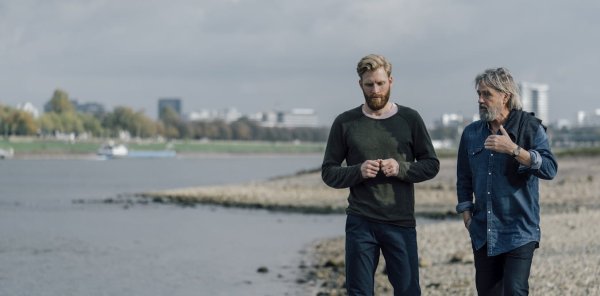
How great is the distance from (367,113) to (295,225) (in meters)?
33.1

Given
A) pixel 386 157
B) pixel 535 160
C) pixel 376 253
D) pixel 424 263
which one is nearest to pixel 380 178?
pixel 386 157

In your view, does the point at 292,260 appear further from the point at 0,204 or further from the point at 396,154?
the point at 0,204

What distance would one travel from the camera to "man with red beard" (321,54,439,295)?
6.93 metres

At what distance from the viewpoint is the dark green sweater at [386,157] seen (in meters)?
6.97

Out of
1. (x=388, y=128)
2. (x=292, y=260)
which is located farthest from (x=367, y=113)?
(x=292, y=260)

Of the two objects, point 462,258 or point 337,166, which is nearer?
point 337,166

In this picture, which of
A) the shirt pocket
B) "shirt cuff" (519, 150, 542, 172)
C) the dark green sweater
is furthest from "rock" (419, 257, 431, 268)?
"shirt cuff" (519, 150, 542, 172)

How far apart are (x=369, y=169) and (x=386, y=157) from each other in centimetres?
24

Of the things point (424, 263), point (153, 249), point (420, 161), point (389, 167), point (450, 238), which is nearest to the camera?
point (389, 167)

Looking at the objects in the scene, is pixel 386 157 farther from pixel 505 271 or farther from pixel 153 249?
pixel 153 249

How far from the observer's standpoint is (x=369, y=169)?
6785 mm

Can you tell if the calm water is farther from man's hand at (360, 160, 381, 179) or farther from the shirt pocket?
man's hand at (360, 160, 381, 179)

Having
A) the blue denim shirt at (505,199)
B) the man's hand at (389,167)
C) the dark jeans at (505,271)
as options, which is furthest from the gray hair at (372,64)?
the dark jeans at (505,271)

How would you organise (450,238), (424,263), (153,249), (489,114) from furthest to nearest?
(153,249) < (450,238) < (424,263) < (489,114)
